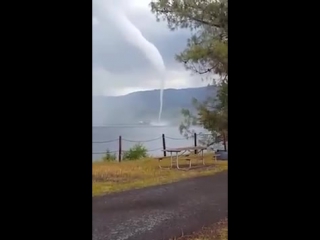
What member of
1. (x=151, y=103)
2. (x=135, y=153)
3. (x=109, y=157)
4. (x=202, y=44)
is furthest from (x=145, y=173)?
(x=202, y=44)

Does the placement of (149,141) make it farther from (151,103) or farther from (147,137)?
(151,103)

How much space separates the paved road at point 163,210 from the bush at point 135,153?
15cm

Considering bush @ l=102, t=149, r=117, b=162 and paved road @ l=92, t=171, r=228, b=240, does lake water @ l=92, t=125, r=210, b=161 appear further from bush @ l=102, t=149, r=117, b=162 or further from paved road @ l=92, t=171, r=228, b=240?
paved road @ l=92, t=171, r=228, b=240

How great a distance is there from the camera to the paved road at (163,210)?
1572mm

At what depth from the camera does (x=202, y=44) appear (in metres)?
1.70

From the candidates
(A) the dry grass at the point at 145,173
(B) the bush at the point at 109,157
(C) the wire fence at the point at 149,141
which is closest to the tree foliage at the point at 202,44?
(C) the wire fence at the point at 149,141

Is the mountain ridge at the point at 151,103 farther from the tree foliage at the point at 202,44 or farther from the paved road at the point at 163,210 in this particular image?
the paved road at the point at 163,210

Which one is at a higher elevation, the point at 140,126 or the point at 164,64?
the point at 164,64

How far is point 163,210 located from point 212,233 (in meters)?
0.23
